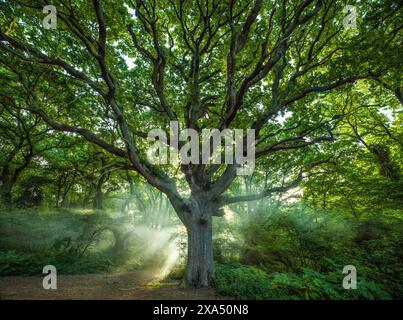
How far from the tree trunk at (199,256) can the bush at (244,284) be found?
1.44ft

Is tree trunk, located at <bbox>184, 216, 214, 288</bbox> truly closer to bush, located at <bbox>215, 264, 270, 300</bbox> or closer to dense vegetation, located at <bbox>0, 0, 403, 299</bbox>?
dense vegetation, located at <bbox>0, 0, 403, 299</bbox>

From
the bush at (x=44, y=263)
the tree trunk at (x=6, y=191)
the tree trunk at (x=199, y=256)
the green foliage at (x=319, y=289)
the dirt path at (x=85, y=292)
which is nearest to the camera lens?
the green foliage at (x=319, y=289)

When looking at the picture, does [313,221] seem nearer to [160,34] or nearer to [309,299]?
[309,299]

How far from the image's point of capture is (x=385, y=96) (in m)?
10.4

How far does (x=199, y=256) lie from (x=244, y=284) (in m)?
1.65

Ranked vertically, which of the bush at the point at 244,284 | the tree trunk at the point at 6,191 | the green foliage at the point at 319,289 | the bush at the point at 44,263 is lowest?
the bush at the point at 44,263

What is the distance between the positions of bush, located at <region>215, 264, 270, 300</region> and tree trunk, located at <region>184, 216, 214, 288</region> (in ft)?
1.44

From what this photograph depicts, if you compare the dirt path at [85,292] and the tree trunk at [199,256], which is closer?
the dirt path at [85,292]

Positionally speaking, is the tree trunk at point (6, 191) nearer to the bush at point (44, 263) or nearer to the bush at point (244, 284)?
the bush at point (44, 263)

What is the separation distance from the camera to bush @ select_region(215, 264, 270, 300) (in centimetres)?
527

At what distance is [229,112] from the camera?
6086 millimetres

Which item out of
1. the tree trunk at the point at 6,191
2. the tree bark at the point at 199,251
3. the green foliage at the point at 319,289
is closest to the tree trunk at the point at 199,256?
the tree bark at the point at 199,251

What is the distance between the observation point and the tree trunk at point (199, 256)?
6418 millimetres
